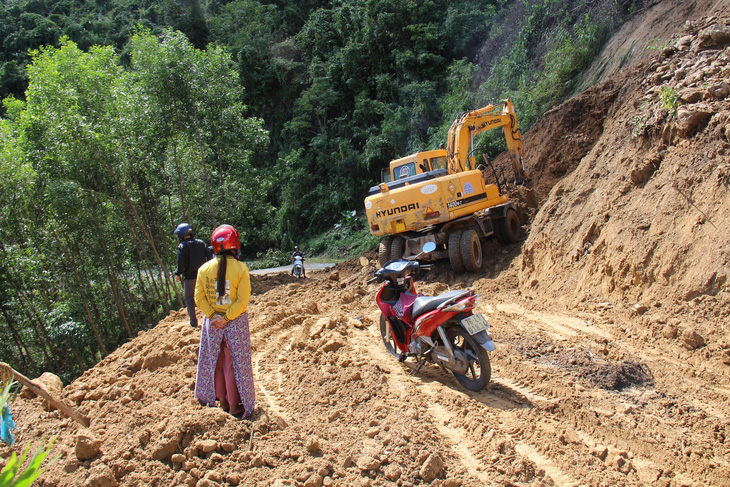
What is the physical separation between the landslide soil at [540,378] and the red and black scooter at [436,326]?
0.22m

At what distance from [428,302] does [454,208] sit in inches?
215

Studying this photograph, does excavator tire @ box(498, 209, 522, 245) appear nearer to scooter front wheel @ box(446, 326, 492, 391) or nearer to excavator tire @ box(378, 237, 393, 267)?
excavator tire @ box(378, 237, 393, 267)

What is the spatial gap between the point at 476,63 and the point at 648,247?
21.0 metres

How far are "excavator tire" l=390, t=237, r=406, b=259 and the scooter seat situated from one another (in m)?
5.81

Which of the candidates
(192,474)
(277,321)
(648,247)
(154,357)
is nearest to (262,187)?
(277,321)

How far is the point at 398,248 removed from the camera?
10953mm

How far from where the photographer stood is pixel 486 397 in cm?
445

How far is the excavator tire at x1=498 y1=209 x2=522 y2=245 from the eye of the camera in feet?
35.8

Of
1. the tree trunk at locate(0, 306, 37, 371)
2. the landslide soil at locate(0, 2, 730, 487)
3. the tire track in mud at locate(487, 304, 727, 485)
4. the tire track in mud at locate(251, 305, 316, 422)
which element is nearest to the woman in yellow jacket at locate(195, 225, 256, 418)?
the landslide soil at locate(0, 2, 730, 487)

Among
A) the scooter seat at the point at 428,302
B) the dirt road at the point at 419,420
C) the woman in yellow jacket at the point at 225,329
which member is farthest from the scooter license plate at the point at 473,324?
the woman in yellow jacket at the point at 225,329

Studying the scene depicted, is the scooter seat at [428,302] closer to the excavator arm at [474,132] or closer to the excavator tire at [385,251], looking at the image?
the excavator tire at [385,251]

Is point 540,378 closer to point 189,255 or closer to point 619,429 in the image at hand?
point 619,429

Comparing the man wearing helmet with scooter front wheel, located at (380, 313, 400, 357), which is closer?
scooter front wheel, located at (380, 313, 400, 357)

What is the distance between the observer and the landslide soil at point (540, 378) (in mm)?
3268
